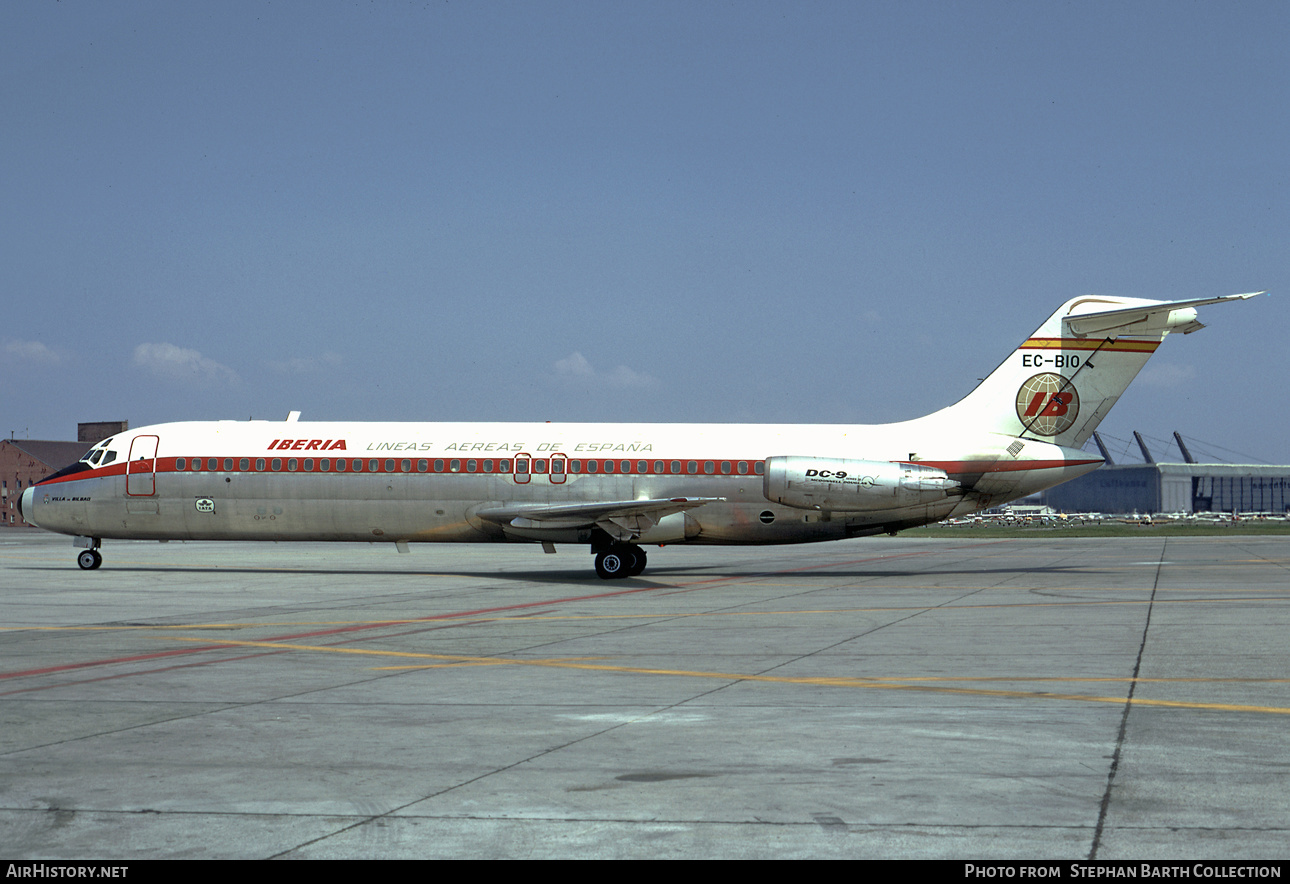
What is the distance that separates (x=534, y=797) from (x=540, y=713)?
10.00 ft

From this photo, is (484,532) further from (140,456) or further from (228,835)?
(228,835)

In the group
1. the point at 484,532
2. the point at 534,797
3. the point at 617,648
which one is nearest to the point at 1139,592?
the point at 617,648

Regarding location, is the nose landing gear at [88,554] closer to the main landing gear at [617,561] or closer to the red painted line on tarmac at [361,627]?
the main landing gear at [617,561]

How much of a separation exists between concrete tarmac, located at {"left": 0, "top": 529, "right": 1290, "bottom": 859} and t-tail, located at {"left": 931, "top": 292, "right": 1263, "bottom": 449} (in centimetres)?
896

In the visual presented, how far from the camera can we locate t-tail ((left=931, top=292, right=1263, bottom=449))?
29062 mm

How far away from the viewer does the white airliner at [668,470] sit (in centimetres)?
2869

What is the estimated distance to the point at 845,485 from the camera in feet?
93.0

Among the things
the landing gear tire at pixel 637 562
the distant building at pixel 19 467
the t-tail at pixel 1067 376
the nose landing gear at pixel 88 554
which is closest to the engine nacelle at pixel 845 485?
the t-tail at pixel 1067 376

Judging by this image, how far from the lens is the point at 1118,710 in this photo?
10.0 metres

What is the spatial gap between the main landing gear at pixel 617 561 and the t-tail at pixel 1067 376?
9074 millimetres

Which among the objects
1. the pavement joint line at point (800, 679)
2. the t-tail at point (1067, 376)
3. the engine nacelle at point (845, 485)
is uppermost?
the t-tail at point (1067, 376)

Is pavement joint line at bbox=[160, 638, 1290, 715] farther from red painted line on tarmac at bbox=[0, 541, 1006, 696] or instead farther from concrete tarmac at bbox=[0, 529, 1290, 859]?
red painted line on tarmac at bbox=[0, 541, 1006, 696]

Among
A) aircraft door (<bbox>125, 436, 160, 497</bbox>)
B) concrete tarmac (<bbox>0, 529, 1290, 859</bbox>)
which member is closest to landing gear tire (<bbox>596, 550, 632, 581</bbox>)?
concrete tarmac (<bbox>0, 529, 1290, 859</bbox>)

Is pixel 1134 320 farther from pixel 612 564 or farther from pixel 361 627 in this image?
pixel 361 627
